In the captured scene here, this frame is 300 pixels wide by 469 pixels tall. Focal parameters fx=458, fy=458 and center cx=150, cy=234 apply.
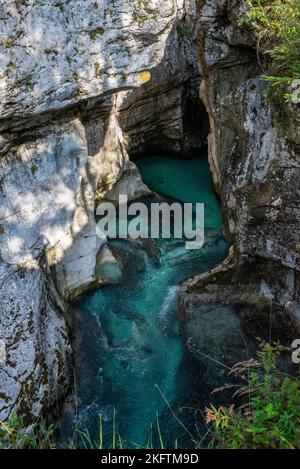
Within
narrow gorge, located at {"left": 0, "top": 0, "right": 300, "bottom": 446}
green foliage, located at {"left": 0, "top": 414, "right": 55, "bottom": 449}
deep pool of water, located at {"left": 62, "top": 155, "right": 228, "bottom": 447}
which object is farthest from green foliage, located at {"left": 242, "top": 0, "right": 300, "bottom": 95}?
green foliage, located at {"left": 0, "top": 414, "right": 55, "bottom": 449}

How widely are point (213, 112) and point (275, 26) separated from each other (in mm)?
2303

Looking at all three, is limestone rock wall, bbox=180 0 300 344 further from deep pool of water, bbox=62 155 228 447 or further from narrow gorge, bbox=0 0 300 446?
deep pool of water, bbox=62 155 228 447

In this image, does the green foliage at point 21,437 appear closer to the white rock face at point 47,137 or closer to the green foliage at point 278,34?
the white rock face at point 47,137

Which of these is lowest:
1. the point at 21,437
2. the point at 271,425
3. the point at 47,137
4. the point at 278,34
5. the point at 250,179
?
the point at 21,437

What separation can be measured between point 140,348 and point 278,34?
560 cm

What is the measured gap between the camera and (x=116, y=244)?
10367 millimetres

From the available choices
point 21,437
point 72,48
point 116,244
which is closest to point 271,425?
point 21,437

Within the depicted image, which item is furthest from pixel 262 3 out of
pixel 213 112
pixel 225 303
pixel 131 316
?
pixel 131 316

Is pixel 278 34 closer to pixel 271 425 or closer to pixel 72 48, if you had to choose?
pixel 72 48

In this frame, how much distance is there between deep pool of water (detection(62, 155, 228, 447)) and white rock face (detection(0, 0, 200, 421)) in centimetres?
52

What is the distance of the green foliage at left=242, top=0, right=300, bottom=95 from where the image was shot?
20.8 feet

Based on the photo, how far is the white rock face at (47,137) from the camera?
6098mm

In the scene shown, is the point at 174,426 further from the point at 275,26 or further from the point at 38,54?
the point at 275,26

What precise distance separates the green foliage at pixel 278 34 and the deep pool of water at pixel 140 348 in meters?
4.35
